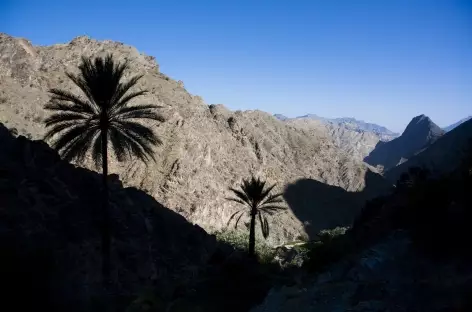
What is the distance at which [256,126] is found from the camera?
350 ft

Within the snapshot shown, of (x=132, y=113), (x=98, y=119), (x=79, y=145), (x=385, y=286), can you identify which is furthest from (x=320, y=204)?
(x=385, y=286)

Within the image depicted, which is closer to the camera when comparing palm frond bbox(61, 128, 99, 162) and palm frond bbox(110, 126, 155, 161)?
palm frond bbox(61, 128, 99, 162)

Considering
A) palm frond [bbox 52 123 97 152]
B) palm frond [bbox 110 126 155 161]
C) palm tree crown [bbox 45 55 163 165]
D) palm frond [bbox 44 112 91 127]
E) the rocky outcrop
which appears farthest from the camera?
palm frond [bbox 110 126 155 161]

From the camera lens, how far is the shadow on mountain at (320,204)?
90.2m

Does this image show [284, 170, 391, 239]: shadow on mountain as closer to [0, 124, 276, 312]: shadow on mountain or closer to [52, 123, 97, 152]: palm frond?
[0, 124, 276, 312]: shadow on mountain

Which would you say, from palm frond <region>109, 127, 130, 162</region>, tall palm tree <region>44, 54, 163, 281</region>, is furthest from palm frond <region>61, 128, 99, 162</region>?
palm frond <region>109, 127, 130, 162</region>

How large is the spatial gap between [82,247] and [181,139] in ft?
164

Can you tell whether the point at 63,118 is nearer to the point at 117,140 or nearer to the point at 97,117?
the point at 97,117

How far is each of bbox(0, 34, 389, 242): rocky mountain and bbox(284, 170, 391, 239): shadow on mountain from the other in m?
0.42

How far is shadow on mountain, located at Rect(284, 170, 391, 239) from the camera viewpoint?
9025 cm

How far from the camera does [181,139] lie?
67.2 metres

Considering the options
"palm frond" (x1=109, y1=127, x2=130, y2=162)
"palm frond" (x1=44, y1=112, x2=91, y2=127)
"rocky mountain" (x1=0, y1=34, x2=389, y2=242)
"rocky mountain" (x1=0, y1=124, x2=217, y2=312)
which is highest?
"rocky mountain" (x1=0, y1=34, x2=389, y2=242)

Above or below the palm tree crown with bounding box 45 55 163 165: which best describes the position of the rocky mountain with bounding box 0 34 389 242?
above

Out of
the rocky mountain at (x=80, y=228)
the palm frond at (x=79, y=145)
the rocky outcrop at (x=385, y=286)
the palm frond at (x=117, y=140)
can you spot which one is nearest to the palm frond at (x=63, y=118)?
the palm frond at (x=79, y=145)
